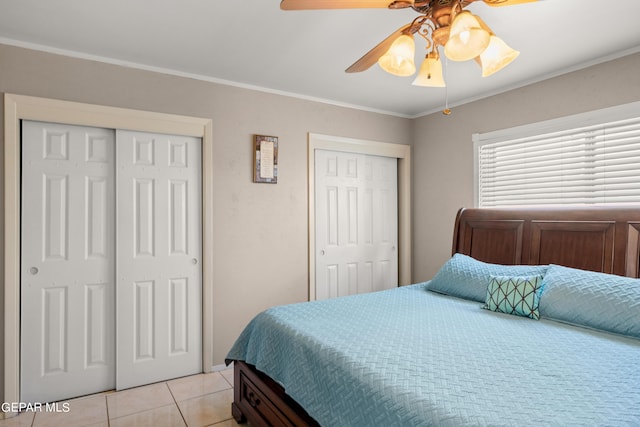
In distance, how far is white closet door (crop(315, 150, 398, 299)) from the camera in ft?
12.2

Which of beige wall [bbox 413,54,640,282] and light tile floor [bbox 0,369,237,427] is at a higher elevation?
beige wall [bbox 413,54,640,282]

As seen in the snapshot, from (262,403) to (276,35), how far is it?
2240 mm

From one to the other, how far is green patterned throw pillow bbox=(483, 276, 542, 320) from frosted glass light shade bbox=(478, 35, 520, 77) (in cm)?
130

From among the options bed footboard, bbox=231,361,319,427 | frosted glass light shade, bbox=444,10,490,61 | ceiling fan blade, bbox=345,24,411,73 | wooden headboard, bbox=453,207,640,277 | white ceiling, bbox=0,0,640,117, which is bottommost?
bed footboard, bbox=231,361,319,427

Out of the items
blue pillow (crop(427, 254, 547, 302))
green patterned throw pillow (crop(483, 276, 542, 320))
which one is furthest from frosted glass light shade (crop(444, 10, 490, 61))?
blue pillow (crop(427, 254, 547, 302))

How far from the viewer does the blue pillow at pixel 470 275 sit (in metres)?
2.49

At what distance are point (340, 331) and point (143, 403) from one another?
1665mm

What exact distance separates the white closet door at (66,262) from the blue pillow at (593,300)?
3.00m

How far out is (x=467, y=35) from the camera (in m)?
1.38

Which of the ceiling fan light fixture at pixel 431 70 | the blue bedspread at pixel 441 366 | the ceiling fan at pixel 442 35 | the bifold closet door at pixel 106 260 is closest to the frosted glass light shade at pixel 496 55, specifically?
the ceiling fan at pixel 442 35

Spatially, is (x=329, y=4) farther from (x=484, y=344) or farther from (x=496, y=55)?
(x=484, y=344)

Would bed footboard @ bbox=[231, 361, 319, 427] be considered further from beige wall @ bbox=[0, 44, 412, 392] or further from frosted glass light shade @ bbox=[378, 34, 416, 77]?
frosted glass light shade @ bbox=[378, 34, 416, 77]

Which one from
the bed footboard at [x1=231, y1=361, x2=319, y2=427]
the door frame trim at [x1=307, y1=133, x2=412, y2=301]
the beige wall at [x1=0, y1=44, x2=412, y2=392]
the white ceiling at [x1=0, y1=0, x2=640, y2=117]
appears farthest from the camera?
the door frame trim at [x1=307, y1=133, x2=412, y2=301]

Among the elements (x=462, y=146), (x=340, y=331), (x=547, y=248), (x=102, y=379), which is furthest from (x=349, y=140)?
(x=102, y=379)
